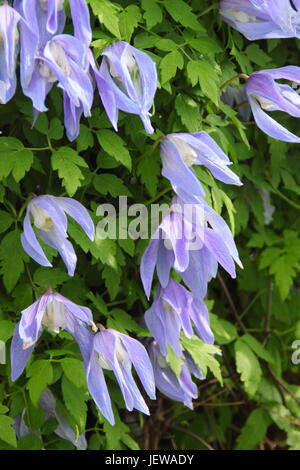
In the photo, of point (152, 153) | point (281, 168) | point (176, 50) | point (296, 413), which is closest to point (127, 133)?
point (152, 153)

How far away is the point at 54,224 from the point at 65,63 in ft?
0.99

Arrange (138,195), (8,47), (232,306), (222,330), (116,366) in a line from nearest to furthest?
(8,47) < (116,366) < (138,195) < (222,330) < (232,306)

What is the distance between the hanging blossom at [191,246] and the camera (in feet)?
5.27

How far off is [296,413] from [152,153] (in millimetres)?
936

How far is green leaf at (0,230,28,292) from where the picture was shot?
1673 millimetres

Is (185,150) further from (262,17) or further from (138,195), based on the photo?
(262,17)

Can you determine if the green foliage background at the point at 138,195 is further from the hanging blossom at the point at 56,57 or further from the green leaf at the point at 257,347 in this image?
the hanging blossom at the point at 56,57

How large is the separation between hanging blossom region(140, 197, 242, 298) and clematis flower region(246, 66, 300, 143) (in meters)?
0.22

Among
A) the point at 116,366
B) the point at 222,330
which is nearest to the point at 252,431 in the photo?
the point at 222,330

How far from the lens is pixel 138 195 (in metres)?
1.83

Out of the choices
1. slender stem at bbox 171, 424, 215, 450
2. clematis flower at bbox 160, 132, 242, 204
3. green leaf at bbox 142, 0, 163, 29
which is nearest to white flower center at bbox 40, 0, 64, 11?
green leaf at bbox 142, 0, 163, 29

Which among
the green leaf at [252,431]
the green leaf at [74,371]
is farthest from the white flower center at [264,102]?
the green leaf at [252,431]

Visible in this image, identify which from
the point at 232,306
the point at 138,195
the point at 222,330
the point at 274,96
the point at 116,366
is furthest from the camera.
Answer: the point at 232,306

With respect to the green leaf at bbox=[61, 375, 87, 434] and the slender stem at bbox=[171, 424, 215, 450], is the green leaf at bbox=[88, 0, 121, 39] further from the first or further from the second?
the slender stem at bbox=[171, 424, 215, 450]
